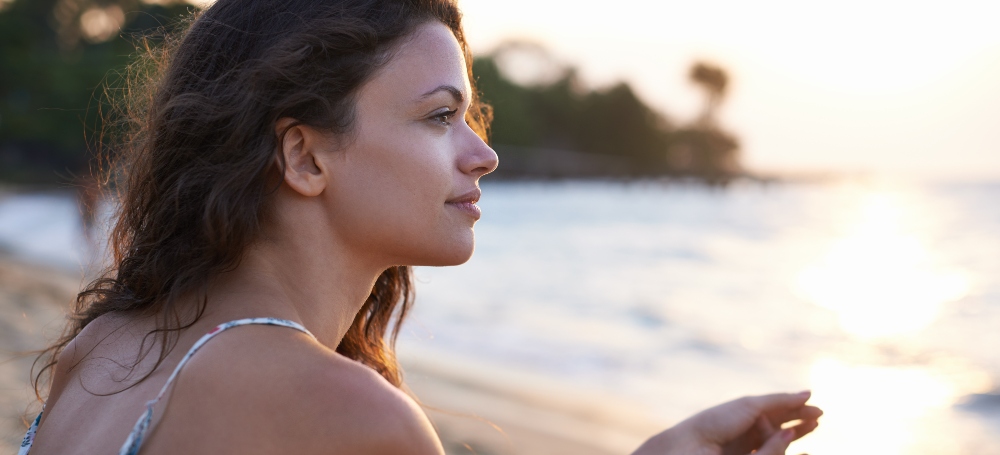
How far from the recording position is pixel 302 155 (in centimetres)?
157

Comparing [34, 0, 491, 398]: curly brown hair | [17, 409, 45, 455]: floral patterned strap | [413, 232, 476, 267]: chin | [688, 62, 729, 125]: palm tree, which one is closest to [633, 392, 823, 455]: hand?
[413, 232, 476, 267]: chin

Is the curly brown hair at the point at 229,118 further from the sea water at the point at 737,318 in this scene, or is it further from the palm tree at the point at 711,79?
the palm tree at the point at 711,79

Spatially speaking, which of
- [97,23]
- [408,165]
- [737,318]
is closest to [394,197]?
[408,165]

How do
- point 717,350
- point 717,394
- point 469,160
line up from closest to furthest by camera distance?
1. point 469,160
2. point 717,394
3. point 717,350

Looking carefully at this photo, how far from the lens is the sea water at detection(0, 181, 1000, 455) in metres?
7.51

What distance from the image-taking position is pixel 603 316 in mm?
12883

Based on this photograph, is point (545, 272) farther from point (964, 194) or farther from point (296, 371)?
point (964, 194)

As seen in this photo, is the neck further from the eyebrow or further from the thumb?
the thumb

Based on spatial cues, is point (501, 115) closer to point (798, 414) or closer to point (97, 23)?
point (97, 23)

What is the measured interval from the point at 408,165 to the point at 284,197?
23 centimetres

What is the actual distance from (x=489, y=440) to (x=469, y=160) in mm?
4231

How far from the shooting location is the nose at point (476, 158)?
1.67m

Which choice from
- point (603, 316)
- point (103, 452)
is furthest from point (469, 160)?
point (603, 316)

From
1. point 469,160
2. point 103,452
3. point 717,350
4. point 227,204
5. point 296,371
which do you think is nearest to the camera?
point 296,371
